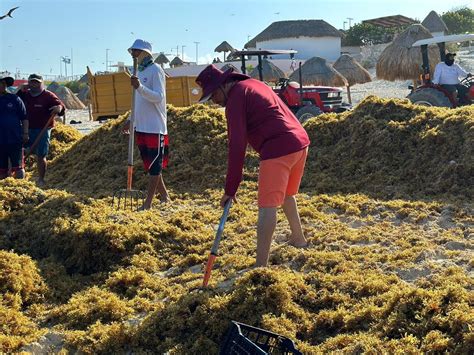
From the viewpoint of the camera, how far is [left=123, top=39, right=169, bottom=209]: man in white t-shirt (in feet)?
21.2

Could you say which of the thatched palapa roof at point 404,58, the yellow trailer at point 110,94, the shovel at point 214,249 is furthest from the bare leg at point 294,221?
the thatched palapa roof at point 404,58

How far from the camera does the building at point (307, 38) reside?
165ft

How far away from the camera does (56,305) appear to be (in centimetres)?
442

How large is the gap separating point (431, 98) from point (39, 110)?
703 centimetres

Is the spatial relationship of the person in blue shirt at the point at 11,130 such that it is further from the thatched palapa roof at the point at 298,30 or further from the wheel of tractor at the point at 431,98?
the thatched palapa roof at the point at 298,30

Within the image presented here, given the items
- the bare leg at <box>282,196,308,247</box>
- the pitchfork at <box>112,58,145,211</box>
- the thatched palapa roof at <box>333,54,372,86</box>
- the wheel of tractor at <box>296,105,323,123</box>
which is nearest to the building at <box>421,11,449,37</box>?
the thatched palapa roof at <box>333,54,372,86</box>

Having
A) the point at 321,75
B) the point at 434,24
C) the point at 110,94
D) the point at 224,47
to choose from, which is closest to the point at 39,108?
the point at 110,94

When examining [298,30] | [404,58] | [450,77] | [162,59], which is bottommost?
[450,77]

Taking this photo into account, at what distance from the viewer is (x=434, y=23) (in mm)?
42781

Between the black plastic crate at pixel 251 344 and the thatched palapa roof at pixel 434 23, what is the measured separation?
42998 millimetres

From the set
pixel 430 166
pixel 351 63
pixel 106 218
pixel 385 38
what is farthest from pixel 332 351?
pixel 385 38

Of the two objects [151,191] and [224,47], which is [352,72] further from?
[151,191]

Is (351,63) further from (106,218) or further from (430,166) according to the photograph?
(106,218)

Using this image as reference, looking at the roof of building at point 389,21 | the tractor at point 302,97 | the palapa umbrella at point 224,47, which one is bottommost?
the tractor at point 302,97
